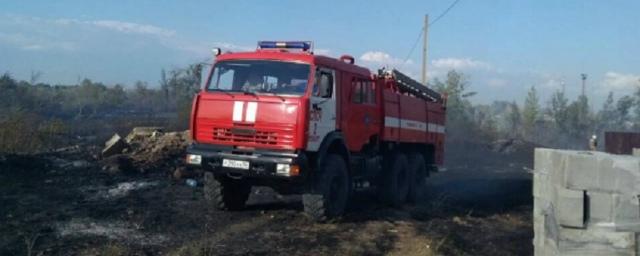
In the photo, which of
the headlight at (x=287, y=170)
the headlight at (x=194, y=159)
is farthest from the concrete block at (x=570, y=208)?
the headlight at (x=194, y=159)

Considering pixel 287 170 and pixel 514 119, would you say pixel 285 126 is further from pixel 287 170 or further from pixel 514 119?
pixel 514 119

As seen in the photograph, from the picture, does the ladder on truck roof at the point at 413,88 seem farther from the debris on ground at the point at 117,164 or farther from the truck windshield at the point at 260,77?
the debris on ground at the point at 117,164

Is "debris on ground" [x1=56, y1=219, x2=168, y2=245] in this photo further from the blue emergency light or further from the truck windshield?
the blue emergency light

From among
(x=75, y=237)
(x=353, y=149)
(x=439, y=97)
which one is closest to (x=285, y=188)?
(x=353, y=149)

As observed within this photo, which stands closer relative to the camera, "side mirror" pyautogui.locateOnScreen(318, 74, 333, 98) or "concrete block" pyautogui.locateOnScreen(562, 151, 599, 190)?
"concrete block" pyautogui.locateOnScreen(562, 151, 599, 190)

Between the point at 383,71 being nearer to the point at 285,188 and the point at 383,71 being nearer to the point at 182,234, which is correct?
the point at 285,188

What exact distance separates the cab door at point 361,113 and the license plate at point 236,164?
2048 millimetres

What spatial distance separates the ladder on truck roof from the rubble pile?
610 cm

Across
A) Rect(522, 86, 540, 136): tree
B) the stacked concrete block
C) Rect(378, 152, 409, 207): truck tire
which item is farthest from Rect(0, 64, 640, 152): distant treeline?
the stacked concrete block

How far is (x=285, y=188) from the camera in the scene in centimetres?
1035

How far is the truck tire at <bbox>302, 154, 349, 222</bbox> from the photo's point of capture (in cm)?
997

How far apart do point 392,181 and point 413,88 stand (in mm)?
2429

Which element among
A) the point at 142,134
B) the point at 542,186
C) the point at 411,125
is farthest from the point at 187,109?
the point at 542,186

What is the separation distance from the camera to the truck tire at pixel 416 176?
46.9 ft
